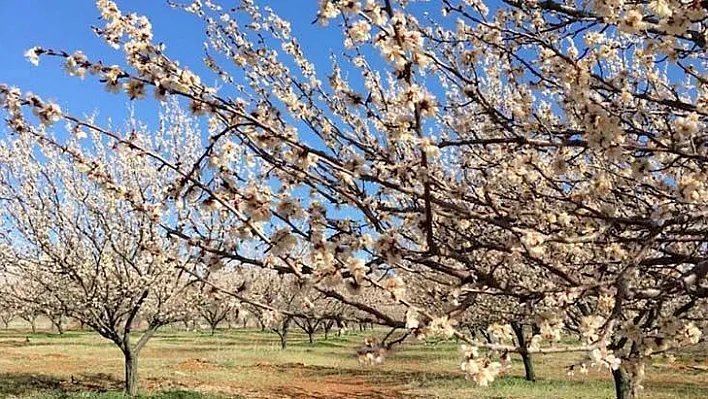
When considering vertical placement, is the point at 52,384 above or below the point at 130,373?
below

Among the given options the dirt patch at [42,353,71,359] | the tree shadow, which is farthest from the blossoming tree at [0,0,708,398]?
the dirt patch at [42,353,71,359]

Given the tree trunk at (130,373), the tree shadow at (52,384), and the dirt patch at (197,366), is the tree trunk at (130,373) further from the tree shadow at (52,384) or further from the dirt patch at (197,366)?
the dirt patch at (197,366)

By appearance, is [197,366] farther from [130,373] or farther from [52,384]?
[130,373]

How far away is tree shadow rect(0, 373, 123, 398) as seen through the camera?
1772cm

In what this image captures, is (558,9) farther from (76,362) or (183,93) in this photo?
(76,362)

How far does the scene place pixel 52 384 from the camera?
1980 centimetres

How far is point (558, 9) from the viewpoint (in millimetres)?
3455

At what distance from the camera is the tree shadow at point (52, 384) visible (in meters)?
17.7

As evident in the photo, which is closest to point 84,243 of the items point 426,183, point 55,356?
point 426,183

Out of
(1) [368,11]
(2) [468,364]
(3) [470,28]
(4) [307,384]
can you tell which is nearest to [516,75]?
(3) [470,28]

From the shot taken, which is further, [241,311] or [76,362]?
[76,362]

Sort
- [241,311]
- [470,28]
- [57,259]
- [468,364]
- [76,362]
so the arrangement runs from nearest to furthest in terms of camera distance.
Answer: [468,364], [241,311], [470,28], [57,259], [76,362]

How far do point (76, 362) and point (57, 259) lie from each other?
1861 cm

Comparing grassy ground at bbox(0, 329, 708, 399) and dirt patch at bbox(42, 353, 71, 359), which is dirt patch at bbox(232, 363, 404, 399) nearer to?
grassy ground at bbox(0, 329, 708, 399)
